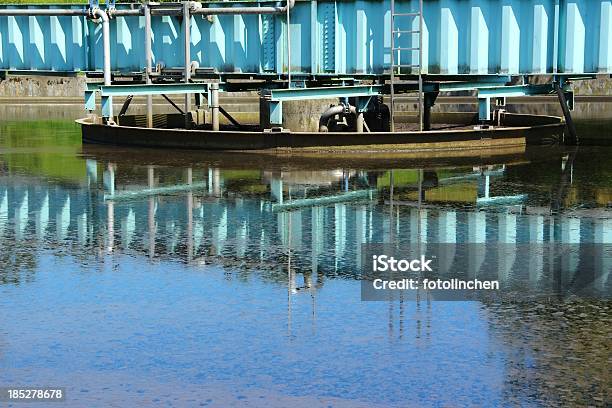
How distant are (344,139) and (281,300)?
14841mm

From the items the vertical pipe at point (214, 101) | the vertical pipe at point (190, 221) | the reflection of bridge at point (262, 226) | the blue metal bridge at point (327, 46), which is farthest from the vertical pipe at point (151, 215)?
the vertical pipe at point (214, 101)

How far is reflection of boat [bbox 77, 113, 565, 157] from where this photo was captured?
1003 inches

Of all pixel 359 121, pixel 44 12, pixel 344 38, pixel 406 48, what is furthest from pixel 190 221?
pixel 44 12

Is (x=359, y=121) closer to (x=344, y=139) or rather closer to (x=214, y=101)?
(x=344, y=139)

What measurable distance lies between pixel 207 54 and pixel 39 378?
2271 centimetres

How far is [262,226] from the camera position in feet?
50.3

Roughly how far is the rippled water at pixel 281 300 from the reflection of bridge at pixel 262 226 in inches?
1.9

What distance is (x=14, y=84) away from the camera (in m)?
53.3

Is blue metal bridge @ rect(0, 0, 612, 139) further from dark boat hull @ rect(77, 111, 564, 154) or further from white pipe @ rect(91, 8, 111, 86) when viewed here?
dark boat hull @ rect(77, 111, 564, 154)

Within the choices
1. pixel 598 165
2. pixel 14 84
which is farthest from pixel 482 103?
pixel 14 84

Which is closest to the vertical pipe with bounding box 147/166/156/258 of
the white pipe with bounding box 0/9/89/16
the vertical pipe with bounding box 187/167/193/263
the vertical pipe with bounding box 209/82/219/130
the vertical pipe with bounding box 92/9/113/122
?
the vertical pipe with bounding box 187/167/193/263

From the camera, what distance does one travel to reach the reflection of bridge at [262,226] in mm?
13242

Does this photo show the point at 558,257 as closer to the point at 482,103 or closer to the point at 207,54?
the point at 482,103

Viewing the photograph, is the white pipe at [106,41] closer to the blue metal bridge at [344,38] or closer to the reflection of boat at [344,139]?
the blue metal bridge at [344,38]
